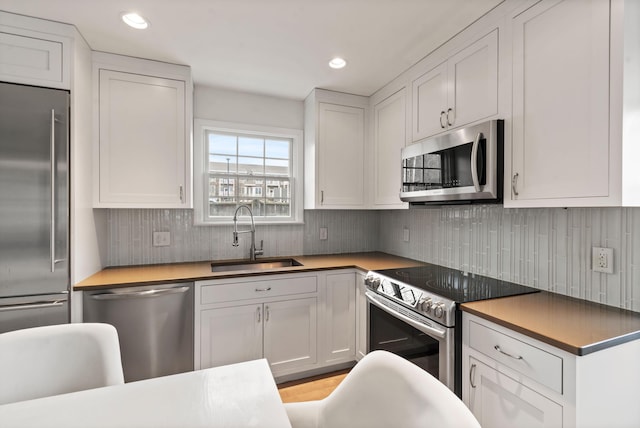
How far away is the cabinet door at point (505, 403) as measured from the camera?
3.61ft

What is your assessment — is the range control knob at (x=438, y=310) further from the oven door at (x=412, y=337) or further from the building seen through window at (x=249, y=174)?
the building seen through window at (x=249, y=174)

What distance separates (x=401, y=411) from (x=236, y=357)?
5.39 ft

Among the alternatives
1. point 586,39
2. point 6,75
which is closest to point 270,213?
point 6,75

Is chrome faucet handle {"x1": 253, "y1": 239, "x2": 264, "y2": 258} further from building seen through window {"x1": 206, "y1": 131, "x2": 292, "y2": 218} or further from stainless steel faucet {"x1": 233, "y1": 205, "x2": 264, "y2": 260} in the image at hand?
building seen through window {"x1": 206, "y1": 131, "x2": 292, "y2": 218}

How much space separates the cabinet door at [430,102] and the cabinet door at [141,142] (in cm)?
174

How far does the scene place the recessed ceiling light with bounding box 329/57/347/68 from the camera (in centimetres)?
213

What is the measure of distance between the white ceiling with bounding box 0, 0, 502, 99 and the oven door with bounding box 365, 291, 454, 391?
1.68 meters

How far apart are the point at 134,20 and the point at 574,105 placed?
228 centimetres

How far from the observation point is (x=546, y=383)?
1095mm

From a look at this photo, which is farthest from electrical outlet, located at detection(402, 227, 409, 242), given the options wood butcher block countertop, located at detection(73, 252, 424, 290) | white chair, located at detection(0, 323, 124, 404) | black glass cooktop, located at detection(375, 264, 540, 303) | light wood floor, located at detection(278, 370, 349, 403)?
white chair, located at detection(0, 323, 124, 404)

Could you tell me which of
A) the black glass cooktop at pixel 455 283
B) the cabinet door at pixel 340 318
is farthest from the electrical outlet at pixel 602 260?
the cabinet door at pixel 340 318

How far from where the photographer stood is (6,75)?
1.61 m

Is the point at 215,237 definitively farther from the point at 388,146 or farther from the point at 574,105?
the point at 574,105

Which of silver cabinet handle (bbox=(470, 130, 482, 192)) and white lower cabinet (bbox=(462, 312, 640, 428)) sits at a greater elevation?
silver cabinet handle (bbox=(470, 130, 482, 192))
